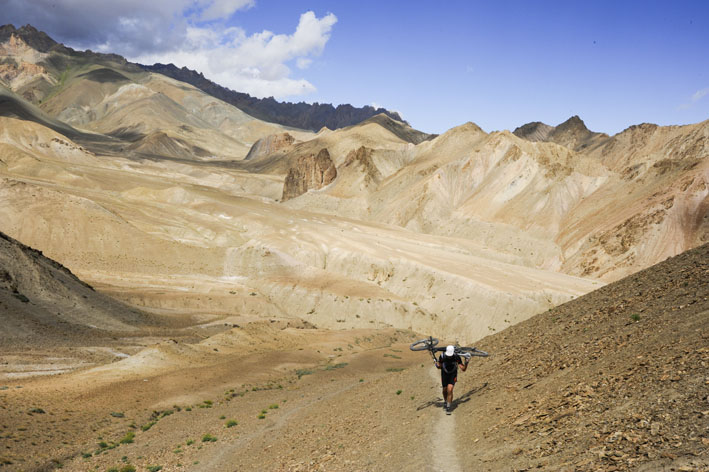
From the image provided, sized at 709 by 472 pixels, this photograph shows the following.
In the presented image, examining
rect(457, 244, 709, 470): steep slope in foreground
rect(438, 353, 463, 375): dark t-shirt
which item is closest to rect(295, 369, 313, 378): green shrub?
rect(457, 244, 709, 470): steep slope in foreground

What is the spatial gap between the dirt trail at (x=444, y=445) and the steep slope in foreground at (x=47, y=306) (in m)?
33.9

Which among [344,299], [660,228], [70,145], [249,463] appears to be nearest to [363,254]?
[344,299]

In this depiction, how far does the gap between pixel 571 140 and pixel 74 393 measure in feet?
597

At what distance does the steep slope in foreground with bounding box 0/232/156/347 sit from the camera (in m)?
39.6

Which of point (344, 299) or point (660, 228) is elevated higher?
point (660, 228)

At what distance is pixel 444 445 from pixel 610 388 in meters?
3.69

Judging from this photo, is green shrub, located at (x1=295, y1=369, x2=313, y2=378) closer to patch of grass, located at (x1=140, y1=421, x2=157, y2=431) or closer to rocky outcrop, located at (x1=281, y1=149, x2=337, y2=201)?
patch of grass, located at (x1=140, y1=421, x2=157, y2=431)

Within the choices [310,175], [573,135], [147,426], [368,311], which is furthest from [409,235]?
[573,135]

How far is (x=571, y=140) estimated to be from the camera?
182750 millimetres

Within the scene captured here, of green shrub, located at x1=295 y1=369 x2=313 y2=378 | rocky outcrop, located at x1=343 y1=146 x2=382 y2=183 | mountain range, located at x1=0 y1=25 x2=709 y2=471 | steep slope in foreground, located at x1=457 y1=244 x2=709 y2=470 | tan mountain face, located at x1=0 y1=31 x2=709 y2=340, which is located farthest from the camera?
rocky outcrop, located at x1=343 y1=146 x2=382 y2=183

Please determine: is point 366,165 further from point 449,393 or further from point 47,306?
point 449,393

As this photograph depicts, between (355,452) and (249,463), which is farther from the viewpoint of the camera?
(249,463)

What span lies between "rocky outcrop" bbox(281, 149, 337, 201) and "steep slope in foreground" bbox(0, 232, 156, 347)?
90.8 meters

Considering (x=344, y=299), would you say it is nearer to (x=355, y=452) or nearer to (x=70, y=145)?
(x=355, y=452)
